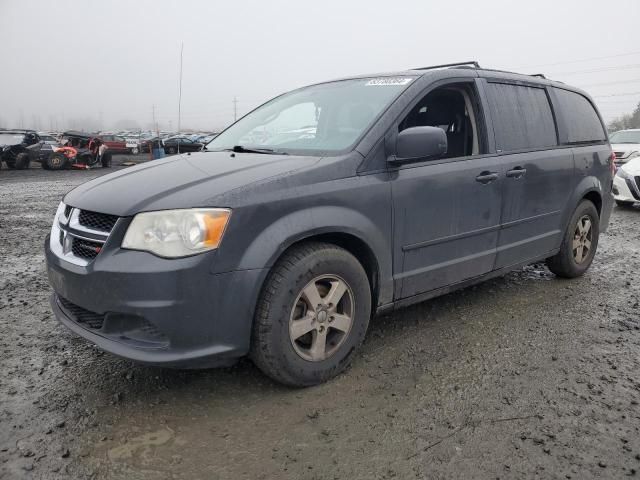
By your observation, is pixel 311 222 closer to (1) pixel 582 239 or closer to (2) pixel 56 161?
(1) pixel 582 239

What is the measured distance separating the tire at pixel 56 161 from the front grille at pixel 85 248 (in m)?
19.4

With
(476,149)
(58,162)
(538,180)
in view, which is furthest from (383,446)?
(58,162)

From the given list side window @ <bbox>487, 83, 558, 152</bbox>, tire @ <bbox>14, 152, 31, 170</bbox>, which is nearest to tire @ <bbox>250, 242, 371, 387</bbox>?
side window @ <bbox>487, 83, 558, 152</bbox>

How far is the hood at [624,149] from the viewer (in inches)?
466

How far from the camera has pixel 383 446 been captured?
7.23ft

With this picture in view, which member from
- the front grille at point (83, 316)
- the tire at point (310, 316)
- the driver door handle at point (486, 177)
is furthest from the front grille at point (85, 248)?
the driver door handle at point (486, 177)

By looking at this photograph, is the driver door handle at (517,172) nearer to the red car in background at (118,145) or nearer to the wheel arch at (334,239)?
the wheel arch at (334,239)

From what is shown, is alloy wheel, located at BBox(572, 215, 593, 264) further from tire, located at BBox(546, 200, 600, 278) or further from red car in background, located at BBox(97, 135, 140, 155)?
red car in background, located at BBox(97, 135, 140, 155)

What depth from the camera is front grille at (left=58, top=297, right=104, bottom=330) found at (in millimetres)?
2504

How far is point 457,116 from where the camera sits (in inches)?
146

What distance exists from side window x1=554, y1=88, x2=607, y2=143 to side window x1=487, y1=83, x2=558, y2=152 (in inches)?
11.1

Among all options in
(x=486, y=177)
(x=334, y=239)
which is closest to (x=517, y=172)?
(x=486, y=177)

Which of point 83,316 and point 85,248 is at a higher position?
point 85,248

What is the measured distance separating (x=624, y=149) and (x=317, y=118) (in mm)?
11515
